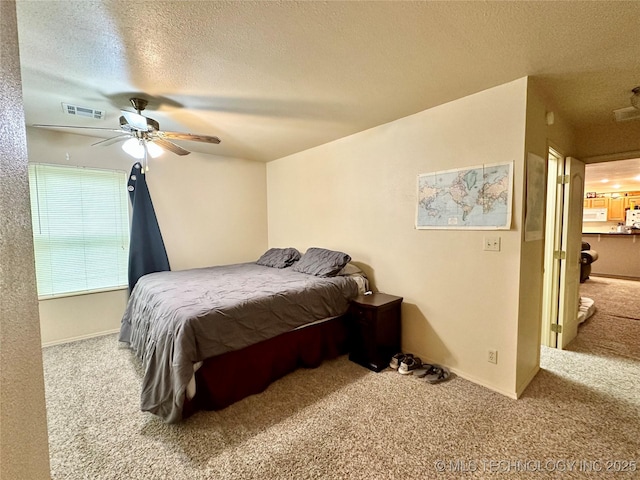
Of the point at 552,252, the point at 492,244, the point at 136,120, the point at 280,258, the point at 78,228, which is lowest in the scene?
the point at 280,258

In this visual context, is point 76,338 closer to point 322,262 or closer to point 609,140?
point 322,262

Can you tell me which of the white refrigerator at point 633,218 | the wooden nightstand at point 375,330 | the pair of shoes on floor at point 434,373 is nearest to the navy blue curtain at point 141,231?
the wooden nightstand at point 375,330

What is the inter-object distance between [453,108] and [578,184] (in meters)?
1.93

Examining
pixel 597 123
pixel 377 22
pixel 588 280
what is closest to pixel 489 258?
pixel 377 22

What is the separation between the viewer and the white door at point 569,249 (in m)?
2.99

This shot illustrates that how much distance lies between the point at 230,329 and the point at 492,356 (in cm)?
207

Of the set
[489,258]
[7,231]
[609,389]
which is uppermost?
[7,231]

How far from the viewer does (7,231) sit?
67cm

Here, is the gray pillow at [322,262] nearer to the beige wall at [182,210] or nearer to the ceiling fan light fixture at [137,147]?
the beige wall at [182,210]

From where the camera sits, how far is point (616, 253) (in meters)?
6.48

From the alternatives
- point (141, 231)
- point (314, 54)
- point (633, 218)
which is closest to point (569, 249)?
point (314, 54)

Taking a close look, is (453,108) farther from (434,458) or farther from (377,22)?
(434,458)

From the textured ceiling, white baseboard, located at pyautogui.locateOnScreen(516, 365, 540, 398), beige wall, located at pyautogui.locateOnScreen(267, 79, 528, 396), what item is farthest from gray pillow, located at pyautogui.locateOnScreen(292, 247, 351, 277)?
white baseboard, located at pyautogui.locateOnScreen(516, 365, 540, 398)

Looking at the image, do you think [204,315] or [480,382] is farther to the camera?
[480,382]
